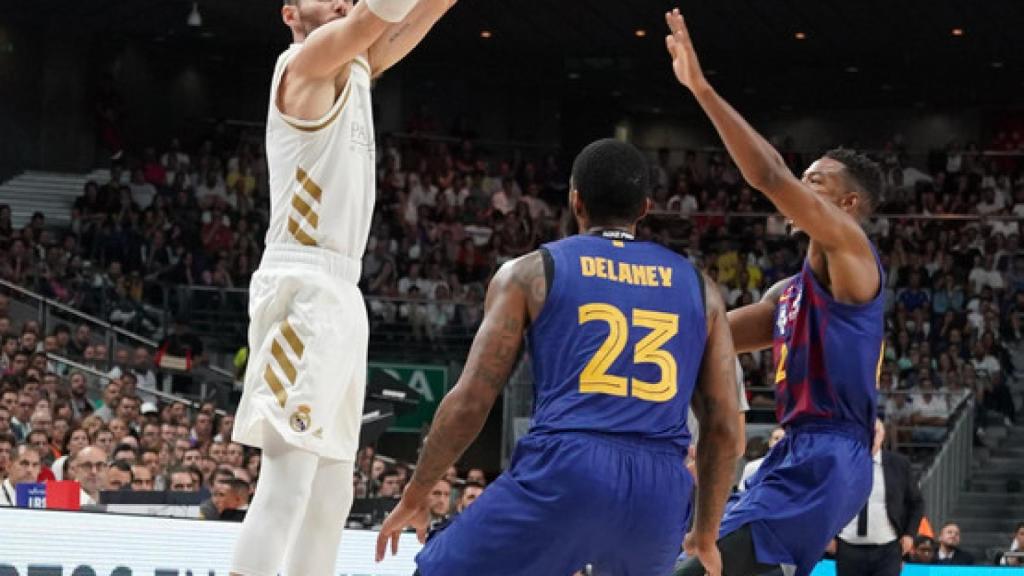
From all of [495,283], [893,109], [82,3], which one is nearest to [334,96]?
[495,283]

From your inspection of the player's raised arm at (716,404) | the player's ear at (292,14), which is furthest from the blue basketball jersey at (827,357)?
the player's ear at (292,14)

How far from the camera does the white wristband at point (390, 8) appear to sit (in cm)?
580

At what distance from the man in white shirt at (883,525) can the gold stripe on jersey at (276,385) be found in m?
7.58

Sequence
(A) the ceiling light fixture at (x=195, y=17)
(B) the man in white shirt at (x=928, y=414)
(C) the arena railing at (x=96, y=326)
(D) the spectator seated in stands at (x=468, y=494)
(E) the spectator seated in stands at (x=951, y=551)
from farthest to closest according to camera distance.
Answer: (A) the ceiling light fixture at (x=195, y=17), (C) the arena railing at (x=96, y=326), (B) the man in white shirt at (x=928, y=414), (E) the spectator seated in stands at (x=951, y=551), (D) the spectator seated in stands at (x=468, y=494)

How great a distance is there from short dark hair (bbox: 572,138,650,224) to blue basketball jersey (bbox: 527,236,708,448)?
0.15 m

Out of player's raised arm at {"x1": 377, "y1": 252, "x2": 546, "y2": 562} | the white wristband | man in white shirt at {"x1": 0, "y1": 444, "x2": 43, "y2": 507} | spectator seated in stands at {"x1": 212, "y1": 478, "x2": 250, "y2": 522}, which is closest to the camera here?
player's raised arm at {"x1": 377, "y1": 252, "x2": 546, "y2": 562}

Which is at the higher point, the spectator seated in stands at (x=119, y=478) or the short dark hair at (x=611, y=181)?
the short dark hair at (x=611, y=181)

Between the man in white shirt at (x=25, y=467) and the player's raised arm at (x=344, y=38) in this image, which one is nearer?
the player's raised arm at (x=344, y=38)

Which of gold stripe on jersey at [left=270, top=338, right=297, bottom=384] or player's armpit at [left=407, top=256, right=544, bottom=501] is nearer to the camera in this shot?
player's armpit at [left=407, top=256, right=544, bottom=501]

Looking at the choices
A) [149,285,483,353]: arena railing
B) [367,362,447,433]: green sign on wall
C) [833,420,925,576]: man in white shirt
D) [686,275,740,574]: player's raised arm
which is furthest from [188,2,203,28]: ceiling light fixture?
[686,275,740,574]: player's raised arm

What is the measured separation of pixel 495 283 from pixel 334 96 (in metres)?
1.18

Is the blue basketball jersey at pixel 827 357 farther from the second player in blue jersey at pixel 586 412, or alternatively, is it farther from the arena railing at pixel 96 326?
the arena railing at pixel 96 326

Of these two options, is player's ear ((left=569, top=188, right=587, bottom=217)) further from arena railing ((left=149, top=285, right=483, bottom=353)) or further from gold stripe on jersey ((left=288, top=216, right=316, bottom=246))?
arena railing ((left=149, top=285, right=483, bottom=353))

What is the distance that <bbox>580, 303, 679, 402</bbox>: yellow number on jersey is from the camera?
533 cm
